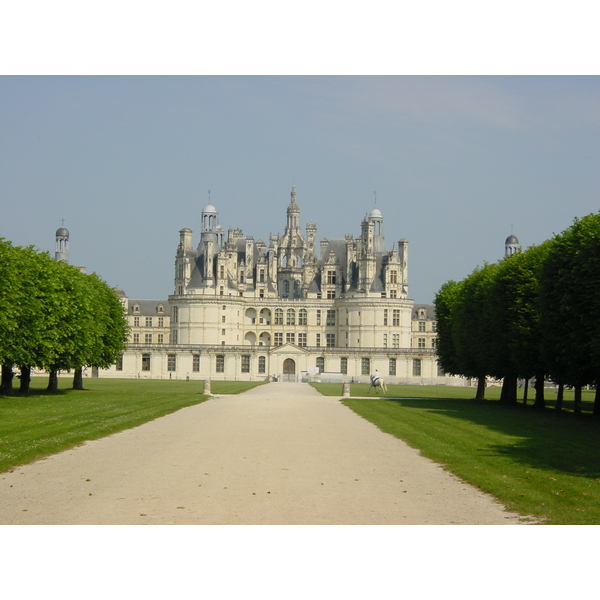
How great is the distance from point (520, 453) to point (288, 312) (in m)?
95.4

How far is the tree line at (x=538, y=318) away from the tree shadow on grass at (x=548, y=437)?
8.01 feet

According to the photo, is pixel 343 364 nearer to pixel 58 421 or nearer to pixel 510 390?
pixel 510 390

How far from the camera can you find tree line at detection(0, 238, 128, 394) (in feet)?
128

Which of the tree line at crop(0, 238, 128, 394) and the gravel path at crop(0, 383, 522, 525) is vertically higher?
the tree line at crop(0, 238, 128, 394)

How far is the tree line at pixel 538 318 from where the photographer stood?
33812 millimetres

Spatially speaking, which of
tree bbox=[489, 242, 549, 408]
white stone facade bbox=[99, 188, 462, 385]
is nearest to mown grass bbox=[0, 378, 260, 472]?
tree bbox=[489, 242, 549, 408]

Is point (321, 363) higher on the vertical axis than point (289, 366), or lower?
higher

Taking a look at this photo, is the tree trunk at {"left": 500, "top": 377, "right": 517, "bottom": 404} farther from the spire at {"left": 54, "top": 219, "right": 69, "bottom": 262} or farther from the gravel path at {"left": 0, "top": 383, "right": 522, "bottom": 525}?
the spire at {"left": 54, "top": 219, "right": 69, "bottom": 262}

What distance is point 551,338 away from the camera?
36688 millimetres

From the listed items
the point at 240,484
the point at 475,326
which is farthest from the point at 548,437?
the point at 475,326

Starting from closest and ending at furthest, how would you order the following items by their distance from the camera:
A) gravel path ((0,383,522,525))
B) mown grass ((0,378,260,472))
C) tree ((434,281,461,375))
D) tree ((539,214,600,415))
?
1. gravel path ((0,383,522,525))
2. mown grass ((0,378,260,472))
3. tree ((539,214,600,415))
4. tree ((434,281,461,375))

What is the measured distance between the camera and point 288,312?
115938mm

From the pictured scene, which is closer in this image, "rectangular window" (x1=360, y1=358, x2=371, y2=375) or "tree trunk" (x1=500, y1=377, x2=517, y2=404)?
"tree trunk" (x1=500, y1=377, x2=517, y2=404)

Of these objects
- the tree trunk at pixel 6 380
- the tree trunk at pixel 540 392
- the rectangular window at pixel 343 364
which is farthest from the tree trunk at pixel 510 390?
the rectangular window at pixel 343 364
